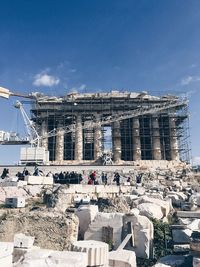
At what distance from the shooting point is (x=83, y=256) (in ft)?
14.6

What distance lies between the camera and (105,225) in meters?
7.62

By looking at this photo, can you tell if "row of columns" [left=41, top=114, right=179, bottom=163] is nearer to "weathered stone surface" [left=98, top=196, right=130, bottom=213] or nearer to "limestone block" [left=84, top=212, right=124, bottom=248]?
"weathered stone surface" [left=98, top=196, right=130, bottom=213]

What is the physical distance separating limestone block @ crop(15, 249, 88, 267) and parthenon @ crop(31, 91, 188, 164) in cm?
3448

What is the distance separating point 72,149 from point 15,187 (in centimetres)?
2949

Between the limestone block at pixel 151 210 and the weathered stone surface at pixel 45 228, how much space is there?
3.26m

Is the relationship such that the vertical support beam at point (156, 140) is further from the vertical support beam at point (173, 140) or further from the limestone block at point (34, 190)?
the limestone block at point (34, 190)

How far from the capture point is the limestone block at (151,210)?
9.06 m

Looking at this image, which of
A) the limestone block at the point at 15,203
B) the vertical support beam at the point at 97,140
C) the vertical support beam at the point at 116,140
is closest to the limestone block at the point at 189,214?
the limestone block at the point at 15,203

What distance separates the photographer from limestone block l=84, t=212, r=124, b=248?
744cm

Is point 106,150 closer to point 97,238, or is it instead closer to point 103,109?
point 103,109

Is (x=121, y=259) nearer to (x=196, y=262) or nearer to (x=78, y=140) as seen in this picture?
(x=196, y=262)

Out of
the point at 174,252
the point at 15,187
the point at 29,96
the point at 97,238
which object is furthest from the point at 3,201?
the point at 29,96

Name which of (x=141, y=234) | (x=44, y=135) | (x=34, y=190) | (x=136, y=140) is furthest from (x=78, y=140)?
(x=141, y=234)

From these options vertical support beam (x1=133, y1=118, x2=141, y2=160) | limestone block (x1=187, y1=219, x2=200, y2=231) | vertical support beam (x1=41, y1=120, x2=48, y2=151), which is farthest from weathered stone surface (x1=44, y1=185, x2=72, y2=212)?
vertical support beam (x1=41, y1=120, x2=48, y2=151)
